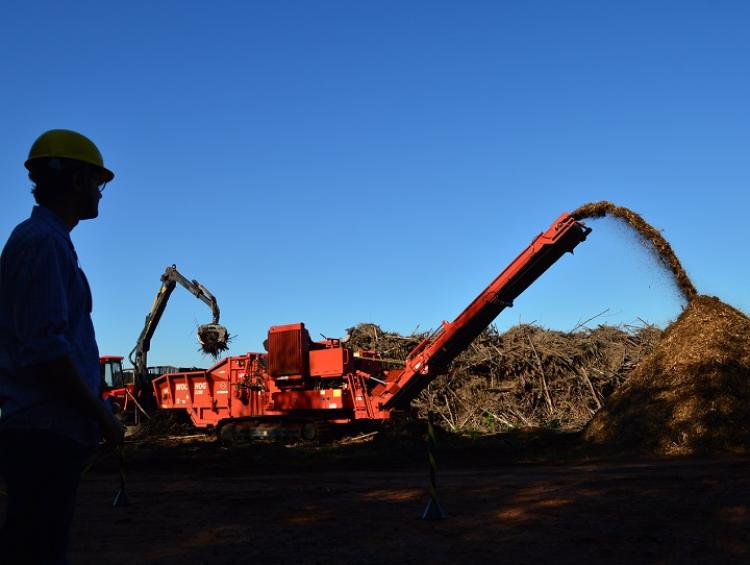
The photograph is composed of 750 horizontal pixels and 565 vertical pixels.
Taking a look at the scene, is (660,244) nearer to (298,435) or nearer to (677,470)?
(677,470)

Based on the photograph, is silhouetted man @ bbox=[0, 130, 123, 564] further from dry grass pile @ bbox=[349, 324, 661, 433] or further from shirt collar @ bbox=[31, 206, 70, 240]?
dry grass pile @ bbox=[349, 324, 661, 433]

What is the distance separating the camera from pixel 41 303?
7.39 feet

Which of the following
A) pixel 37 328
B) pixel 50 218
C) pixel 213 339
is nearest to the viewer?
pixel 37 328

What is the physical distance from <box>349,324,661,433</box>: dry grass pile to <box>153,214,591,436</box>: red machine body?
3.64m

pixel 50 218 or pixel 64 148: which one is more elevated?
pixel 64 148

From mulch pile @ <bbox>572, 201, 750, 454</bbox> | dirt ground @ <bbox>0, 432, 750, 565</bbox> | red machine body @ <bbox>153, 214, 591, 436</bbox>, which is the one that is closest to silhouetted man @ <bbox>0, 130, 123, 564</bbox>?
dirt ground @ <bbox>0, 432, 750, 565</bbox>

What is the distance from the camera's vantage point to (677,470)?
32.5 feet

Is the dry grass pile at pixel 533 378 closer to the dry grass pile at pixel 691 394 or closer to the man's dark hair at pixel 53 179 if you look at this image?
the dry grass pile at pixel 691 394

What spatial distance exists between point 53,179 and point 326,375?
15.5 m

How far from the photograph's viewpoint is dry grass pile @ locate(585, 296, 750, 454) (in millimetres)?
12641

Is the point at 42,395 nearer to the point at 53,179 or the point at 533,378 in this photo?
the point at 53,179

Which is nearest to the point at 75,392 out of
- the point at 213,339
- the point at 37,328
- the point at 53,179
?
the point at 37,328

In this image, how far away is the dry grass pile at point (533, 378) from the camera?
67.4ft

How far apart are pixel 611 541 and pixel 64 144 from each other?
5117 mm
